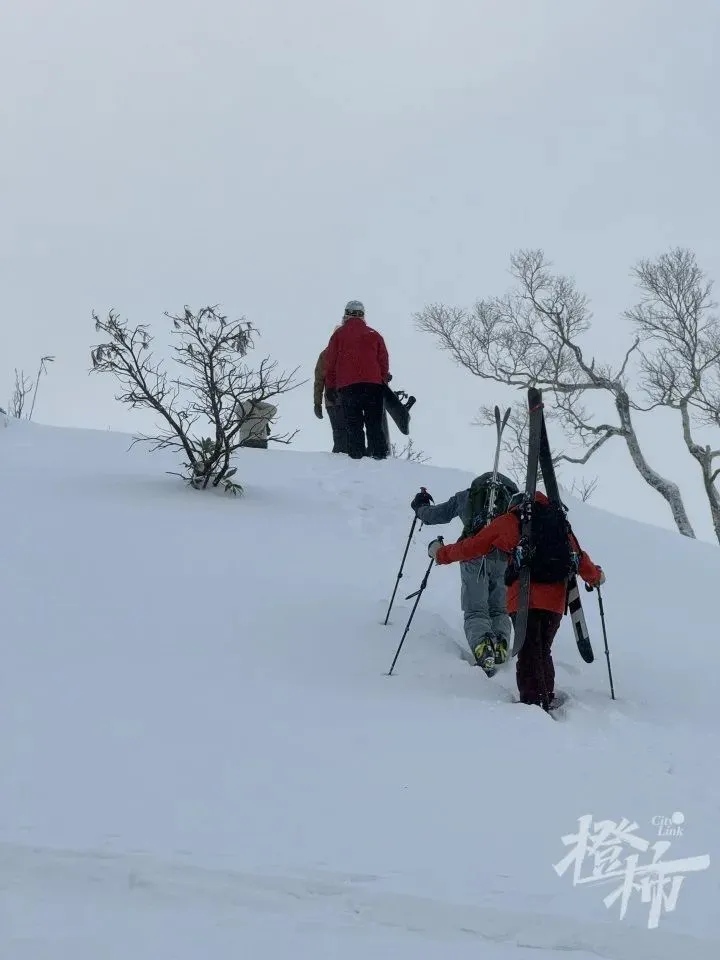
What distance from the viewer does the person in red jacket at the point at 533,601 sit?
504cm

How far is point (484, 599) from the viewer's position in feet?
19.2

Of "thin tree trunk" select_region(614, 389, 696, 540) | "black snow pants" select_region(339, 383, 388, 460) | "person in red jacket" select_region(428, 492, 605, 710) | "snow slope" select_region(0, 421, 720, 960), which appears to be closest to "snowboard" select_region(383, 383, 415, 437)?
"black snow pants" select_region(339, 383, 388, 460)

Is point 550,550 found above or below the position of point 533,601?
above

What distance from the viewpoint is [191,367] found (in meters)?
9.46

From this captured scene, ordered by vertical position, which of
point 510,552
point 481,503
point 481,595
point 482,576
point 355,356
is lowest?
point 481,595

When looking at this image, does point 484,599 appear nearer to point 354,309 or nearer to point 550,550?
point 550,550

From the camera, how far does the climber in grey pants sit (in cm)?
575

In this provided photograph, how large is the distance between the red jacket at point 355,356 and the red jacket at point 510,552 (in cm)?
609

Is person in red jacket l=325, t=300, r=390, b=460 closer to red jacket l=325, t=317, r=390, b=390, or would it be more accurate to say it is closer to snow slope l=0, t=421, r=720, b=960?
red jacket l=325, t=317, r=390, b=390

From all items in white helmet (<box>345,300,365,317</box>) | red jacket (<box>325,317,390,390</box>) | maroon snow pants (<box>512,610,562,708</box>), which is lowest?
maroon snow pants (<box>512,610,562,708</box>)

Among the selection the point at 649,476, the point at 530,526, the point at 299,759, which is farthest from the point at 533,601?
the point at 649,476

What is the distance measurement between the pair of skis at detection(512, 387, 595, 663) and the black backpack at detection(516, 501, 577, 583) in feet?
0.14

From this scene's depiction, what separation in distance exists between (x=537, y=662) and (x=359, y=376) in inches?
265

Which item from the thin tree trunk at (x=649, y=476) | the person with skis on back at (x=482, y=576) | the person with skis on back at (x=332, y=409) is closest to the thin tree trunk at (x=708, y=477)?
the thin tree trunk at (x=649, y=476)
